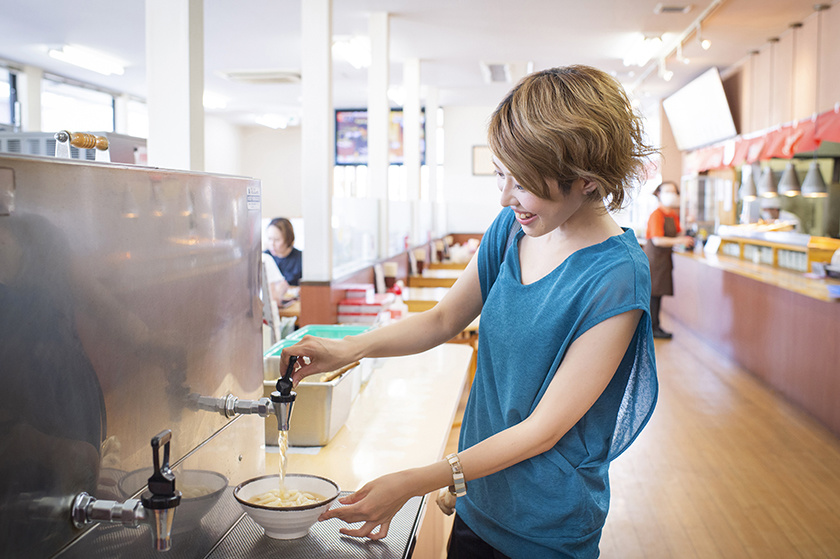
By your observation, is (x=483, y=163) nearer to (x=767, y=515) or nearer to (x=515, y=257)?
(x=767, y=515)

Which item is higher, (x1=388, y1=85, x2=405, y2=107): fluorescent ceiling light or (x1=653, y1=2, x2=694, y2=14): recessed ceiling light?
(x1=388, y1=85, x2=405, y2=107): fluorescent ceiling light

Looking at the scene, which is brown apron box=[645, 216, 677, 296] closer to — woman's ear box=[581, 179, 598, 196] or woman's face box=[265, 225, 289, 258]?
woman's face box=[265, 225, 289, 258]

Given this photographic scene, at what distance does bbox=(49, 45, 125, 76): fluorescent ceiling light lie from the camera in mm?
7600

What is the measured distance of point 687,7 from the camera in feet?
19.5

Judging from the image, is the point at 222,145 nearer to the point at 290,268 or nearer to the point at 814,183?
the point at 290,268

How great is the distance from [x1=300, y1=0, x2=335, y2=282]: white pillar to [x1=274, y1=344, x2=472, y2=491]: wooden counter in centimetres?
147

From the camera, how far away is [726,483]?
3.73 m

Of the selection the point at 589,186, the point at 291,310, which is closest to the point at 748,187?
the point at 291,310

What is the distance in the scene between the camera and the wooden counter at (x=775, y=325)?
462 centimetres

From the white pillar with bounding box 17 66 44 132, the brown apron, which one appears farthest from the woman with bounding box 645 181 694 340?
the white pillar with bounding box 17 66 44 132

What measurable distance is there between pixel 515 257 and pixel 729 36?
701cm

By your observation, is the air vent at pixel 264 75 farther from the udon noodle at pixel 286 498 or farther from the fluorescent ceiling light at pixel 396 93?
the udon noodle at pixel 286 498

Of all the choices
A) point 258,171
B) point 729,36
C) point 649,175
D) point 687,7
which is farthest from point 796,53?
point 258,171

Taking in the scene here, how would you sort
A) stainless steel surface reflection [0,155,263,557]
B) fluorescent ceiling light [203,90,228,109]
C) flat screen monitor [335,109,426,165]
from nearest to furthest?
stainless steel surface reflection [0,155,263,557] → fluorescent ceiling light [203,90,228,109] → flat screen monitor [335,109,426,165]
